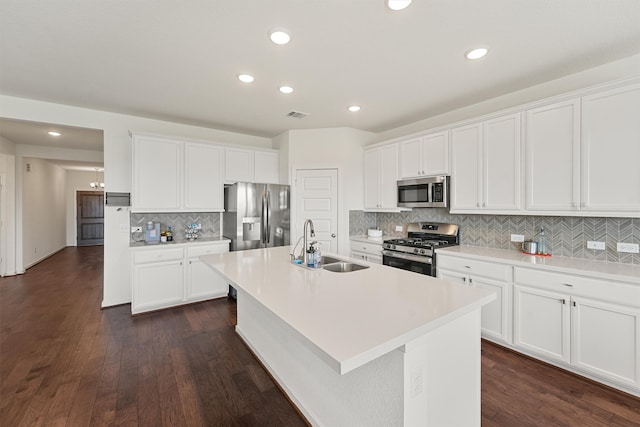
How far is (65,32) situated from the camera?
2049mm

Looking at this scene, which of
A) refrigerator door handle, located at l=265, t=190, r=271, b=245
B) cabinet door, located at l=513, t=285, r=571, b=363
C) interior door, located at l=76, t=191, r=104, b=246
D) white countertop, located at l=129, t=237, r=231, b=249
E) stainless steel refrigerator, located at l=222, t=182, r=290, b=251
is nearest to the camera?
cabinet door, located at l=513, t=285, r=571, b=363

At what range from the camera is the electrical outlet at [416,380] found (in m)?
1.18

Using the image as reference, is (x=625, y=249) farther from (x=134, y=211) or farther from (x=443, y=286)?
(x=134, y=211)

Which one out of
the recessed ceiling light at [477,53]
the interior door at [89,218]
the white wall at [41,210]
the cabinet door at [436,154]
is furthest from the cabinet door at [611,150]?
the interior door at [89,218]

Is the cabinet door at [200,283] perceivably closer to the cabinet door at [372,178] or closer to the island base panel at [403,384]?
the island base panel at [403,384]

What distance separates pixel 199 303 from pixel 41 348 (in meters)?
1.61

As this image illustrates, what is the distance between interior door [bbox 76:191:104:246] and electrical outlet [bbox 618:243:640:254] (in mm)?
12733

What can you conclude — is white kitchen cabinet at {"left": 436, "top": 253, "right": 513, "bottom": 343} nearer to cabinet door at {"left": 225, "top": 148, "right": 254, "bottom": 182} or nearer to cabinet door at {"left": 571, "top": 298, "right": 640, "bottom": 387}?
cabinet door at {"left": 571, "top": 298, "right": 640, "bottom": 387}

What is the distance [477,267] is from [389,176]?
1.83 metres

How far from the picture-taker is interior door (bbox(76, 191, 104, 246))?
374 inches

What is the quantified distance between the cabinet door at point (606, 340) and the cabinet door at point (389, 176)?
234 cm

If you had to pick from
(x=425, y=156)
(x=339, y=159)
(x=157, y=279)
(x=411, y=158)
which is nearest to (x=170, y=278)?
(x=157, y=279)

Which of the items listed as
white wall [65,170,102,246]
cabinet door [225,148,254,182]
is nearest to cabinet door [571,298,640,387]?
cabinet door [225,148,254,182]

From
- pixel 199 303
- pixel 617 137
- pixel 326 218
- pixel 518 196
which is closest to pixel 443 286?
pixel 518 196
